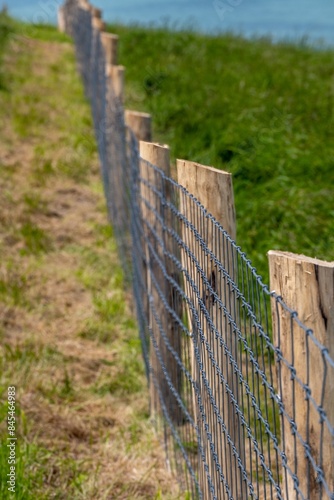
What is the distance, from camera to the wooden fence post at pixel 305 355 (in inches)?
77.1

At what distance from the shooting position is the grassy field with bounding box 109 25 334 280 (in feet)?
20.4

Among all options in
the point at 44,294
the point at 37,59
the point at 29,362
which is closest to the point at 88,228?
the point at 44,294

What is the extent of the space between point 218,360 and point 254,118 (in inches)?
230

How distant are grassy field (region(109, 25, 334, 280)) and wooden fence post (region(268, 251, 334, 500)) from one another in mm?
3352

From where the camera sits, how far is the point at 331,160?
7.21 m

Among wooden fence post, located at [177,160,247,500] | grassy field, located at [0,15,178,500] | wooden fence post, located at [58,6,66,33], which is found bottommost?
grassy field, located at [0,15,178,500]

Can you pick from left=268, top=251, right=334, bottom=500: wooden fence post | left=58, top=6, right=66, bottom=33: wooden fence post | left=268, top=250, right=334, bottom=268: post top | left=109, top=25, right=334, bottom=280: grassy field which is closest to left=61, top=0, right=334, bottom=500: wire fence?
left=268, top=251, right=334, bottom=500: wooden fence post

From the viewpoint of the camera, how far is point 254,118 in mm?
8414

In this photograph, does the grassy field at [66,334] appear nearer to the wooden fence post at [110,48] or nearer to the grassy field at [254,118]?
the grassy field at [254,118]

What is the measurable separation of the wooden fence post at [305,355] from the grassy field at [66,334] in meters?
1.66

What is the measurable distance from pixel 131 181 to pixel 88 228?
7.78 feet

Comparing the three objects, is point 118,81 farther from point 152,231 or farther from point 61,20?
point 61,20

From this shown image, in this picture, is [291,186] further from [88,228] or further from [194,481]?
[194,481]

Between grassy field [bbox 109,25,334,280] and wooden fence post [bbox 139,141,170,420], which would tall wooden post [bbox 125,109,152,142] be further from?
grassy field [bbox 109,25,334,280]
